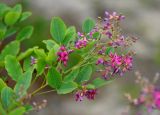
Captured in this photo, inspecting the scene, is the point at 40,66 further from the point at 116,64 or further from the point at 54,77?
the point at 116,64

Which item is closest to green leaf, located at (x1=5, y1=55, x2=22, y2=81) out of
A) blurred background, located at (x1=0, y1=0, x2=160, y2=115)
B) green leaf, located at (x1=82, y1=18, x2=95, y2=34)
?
green leaf, located at (x1=82, y1=18, x2=95, y2=34)

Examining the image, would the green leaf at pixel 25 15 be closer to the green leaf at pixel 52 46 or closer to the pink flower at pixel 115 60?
the green leaf at pixel 52 46

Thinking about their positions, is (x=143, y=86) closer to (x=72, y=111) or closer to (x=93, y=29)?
(x=93, y=29)

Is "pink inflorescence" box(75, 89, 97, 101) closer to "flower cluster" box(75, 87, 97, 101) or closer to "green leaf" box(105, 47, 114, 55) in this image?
"flower cluster" box(75, 87, 97, 101)

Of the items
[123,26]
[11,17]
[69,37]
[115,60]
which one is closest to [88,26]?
[69,37]

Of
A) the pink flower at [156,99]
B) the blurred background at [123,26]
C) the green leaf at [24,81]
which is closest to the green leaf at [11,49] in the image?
the green leaf at [24,81]

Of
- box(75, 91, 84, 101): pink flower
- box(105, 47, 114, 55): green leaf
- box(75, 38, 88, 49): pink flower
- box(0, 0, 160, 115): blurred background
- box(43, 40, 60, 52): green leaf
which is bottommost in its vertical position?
box(0, 0, 160, 115): blurred background
